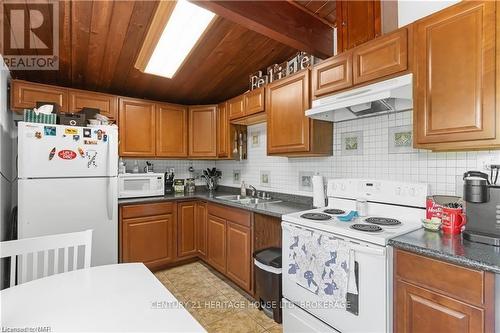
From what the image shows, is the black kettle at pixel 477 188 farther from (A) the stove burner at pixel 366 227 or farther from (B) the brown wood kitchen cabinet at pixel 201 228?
(B) the brown wood kitchen cabinet at pixel 201 228

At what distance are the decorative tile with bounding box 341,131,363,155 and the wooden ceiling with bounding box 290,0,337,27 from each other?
0.97 metres

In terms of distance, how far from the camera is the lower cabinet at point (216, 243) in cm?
274

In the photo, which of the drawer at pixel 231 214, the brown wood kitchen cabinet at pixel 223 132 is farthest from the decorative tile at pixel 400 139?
the brown wood kitchen cabinet at pixel 223 132

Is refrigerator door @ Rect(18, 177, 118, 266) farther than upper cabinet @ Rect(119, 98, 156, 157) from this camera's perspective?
No

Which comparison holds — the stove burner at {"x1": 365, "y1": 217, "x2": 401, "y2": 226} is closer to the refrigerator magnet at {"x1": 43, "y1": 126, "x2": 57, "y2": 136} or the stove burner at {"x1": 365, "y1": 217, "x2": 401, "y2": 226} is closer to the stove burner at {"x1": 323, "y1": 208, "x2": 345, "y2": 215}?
the stove burner at {"x1": 323, "y1": 208, "x2": 345, "y2": 215}

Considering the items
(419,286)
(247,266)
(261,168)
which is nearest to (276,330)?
(247,266)

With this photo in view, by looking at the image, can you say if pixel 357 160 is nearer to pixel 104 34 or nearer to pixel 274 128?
pixel 274 128

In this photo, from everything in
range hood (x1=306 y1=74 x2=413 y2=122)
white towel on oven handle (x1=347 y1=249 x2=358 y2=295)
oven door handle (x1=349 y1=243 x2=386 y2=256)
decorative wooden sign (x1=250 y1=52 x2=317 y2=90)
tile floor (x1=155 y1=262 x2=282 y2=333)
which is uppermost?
decorative wooden sign (x1=250 y1=52 x2=317 y2=90)

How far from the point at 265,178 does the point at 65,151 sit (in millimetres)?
2048

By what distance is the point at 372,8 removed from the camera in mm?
1755

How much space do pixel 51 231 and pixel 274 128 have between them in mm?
2204

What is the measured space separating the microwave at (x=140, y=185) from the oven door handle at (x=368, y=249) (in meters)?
2.49

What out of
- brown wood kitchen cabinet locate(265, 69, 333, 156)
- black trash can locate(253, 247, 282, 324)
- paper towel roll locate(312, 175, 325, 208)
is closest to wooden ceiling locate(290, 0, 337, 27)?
brown wood kitchen cabinet locate(265, 69, 333, 156)

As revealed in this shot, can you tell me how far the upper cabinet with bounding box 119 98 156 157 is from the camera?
3.09 metres
